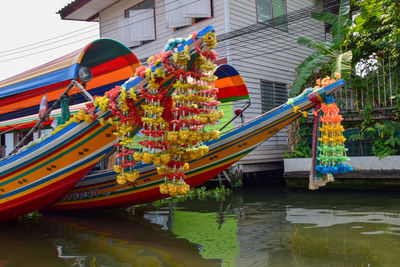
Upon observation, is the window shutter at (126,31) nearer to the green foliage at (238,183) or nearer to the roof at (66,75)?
the roof at (66,75)

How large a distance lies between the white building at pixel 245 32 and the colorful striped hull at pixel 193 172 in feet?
12.2

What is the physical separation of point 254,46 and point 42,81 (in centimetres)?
717

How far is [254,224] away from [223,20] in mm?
6725

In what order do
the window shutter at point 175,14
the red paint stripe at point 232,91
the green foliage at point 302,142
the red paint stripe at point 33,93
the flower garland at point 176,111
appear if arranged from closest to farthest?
the flower garland at point 176,111, the red paint stripe at point 33,93, the red paint stripe at point 232,91, the green foliage at point 302,142, the window shutter at point 175,14

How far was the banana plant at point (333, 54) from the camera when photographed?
970 centimetres

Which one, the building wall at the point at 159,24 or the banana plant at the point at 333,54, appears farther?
the building wall at the point at 159,24

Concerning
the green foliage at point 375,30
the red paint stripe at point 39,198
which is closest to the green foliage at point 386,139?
the green foliage at point 375,30

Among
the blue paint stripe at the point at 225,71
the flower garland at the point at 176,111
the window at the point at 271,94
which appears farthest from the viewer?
the window at the point at 271,94

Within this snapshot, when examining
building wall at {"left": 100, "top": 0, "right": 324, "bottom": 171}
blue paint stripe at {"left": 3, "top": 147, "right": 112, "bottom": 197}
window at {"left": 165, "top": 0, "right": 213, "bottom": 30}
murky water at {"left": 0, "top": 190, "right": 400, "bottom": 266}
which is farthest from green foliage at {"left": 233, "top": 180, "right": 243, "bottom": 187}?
blue paint stripe at {"left": 3, "top": 147, "right": 112, "bottom": 197}

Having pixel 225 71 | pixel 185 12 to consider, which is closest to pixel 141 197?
pixel 225 71

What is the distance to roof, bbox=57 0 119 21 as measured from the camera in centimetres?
1403

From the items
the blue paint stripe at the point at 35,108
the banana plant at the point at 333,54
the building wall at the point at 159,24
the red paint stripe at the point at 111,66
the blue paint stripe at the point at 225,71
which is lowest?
the blue paint stripe at the point at 35,108

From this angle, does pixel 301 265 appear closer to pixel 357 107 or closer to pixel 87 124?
pixel 87 124

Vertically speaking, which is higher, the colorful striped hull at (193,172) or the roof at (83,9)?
the roof at (83,9)
